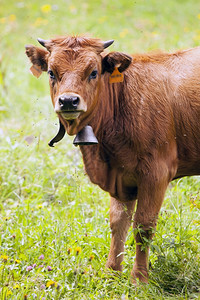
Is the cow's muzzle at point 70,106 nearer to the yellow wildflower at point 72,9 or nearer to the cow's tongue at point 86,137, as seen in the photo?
the cow's tongue at point 86,137

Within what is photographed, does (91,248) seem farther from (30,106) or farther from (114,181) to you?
(30,106)

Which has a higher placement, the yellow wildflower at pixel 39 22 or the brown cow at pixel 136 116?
the yellow wildflower at pixel 39 22

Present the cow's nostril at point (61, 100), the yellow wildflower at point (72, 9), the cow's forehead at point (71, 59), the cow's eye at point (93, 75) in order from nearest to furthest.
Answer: the cow's nostril at point (61, 100) → the cow's forehead at point (71, 59) → the cow's eye at point (93, 75) → the yellow wildflower at point (72, 9)

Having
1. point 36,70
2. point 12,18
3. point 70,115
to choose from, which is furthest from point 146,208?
point 12,18

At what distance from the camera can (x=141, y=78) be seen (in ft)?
15.6

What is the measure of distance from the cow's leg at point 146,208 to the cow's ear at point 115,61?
38.1 inches

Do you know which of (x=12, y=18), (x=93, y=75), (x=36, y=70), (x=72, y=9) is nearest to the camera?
(x=93, y=75)

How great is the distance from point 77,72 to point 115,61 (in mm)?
466

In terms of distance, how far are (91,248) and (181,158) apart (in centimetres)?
134

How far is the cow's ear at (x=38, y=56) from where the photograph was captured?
480 centimetres

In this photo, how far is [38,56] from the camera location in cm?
484

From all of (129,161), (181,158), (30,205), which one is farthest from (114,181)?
(30,205)

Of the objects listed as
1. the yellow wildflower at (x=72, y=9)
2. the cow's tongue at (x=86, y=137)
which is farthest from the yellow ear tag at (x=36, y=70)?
the yellow wildflower at (x=72, y=9)

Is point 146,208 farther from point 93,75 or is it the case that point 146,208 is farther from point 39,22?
point 39,22
